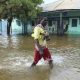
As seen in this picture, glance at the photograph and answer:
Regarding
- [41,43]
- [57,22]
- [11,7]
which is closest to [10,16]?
[11,7]

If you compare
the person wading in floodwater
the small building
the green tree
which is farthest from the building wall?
the person wading in floodwater

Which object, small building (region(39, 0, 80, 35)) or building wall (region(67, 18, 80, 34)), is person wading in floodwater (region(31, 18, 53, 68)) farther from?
building wall (region(67, 18, 80, 34))

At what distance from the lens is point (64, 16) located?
37.1 meters

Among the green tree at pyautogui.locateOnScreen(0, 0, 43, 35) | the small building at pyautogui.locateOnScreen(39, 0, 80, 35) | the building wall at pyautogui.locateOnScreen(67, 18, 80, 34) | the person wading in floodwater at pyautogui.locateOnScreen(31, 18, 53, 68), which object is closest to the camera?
the person wading in floodwater at pyautogui.locateOnScreen(31, 18, 53, 68)

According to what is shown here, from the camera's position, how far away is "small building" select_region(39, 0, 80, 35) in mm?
35188

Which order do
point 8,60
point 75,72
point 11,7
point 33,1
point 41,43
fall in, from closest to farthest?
1. point 75,72
2. point 41,43
3. point 8,60
4. point 11,7
5. point 33,1

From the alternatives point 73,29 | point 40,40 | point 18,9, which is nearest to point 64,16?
point 73,29

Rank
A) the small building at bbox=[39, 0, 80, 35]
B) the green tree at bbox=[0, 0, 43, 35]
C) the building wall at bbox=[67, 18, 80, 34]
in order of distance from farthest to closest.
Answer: the building wall at bbox=[67, 18, 80, 34]
the small building at bbox=[39, 0, 80, 35]
the green tree at bbox=[0, 0, 43, 35]

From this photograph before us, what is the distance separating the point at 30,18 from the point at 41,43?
25.5m

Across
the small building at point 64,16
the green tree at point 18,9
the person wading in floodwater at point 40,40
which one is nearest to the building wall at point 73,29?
the small building at point 64,16

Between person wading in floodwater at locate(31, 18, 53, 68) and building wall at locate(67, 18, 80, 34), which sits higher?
person wading in floodwater at locate(31, 18, 53, 68)

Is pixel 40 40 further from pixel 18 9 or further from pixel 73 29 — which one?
pixel 73 29

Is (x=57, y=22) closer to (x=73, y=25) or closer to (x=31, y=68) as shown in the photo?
(x=73, y=25)

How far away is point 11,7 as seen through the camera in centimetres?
3397
